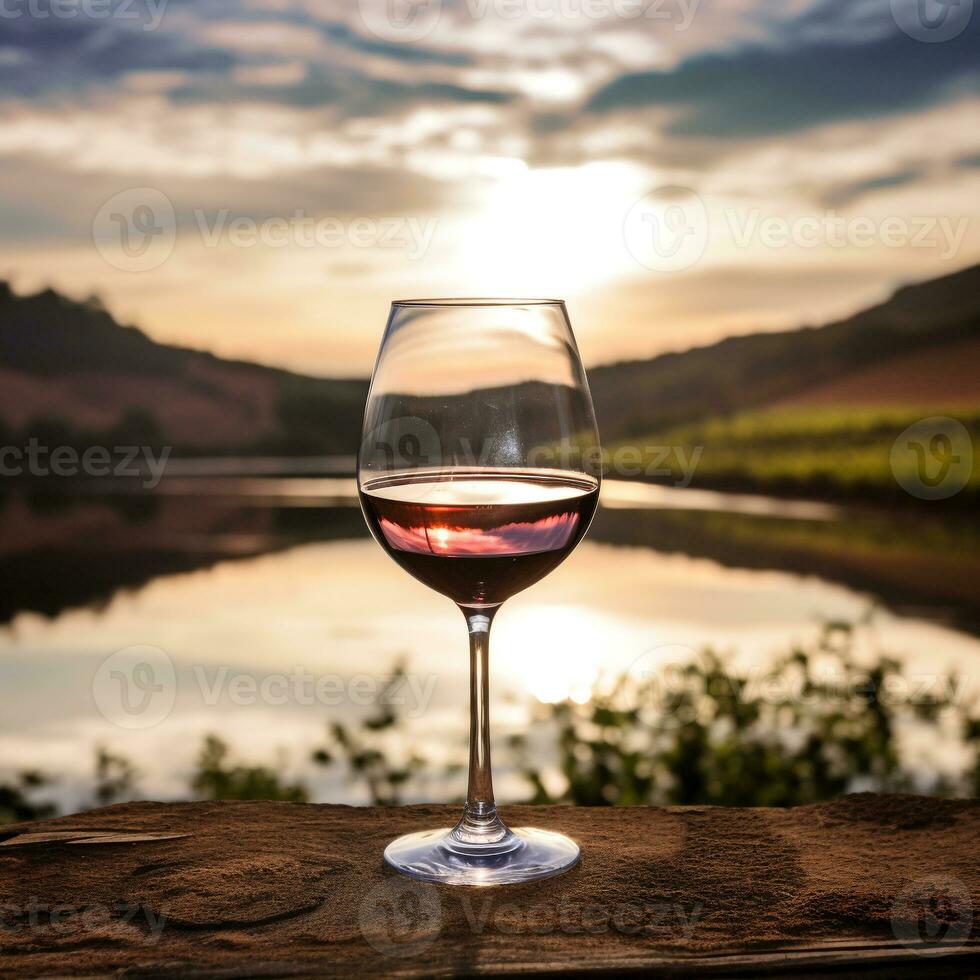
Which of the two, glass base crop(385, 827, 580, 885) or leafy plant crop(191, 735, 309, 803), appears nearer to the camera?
glass base crop(385, 827, 580, 885)

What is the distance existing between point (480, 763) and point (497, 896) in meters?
0.20

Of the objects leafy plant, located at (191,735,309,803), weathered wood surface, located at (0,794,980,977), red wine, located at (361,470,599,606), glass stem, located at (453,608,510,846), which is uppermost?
red wine, located at (361,470,599,606)

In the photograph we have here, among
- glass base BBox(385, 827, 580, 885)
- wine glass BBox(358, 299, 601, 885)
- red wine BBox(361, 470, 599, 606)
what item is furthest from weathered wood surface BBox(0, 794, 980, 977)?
red wine BBox(361, 470, 599, 606)

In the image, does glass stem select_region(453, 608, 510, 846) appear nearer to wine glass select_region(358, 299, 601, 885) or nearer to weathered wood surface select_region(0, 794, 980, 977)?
wine glass select_region(358, 299, 601, 885)

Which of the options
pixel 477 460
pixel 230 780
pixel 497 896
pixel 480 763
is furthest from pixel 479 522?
pixel 230 780

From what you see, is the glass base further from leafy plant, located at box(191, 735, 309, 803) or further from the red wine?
leafy plant, located at box(191, 735, 309, 803)

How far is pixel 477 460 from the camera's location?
1.37 metres

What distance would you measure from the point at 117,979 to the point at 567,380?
0.83 meters

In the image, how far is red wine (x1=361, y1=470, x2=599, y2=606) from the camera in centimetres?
137

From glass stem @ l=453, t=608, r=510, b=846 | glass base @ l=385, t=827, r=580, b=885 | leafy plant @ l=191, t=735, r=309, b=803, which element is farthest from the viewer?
leafy plant @ l=191, t=735, r=309, b=803

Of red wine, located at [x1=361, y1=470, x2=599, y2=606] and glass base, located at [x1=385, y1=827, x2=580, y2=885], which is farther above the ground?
red wine, located at [x1=361, y1=470, x2=599, y2=606]

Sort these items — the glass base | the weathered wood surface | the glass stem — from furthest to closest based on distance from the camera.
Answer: the glass stem < the glass base < the weathered wood surface

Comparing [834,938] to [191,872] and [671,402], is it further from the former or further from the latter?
[671,402]

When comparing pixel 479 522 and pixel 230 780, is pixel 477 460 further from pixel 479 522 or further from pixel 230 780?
pixel 230 780
